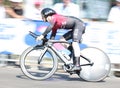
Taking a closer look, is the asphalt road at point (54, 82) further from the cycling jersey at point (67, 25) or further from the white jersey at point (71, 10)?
the white jersey at point (71, 10)

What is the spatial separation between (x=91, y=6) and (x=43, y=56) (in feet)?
8.70

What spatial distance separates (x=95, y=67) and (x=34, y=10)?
9.48 ft

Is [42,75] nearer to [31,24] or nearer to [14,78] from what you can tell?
[14,78]

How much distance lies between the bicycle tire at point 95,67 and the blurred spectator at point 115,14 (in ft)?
4.84

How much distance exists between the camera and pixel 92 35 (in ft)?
37.9

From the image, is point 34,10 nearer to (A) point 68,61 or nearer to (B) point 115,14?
(B) point 115,14

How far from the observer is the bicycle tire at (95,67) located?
33.7ft

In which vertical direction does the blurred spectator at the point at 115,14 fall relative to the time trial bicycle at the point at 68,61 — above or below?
above

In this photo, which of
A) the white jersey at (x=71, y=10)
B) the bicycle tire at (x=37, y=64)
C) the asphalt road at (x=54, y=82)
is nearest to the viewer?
the asphalt road at (x=54, y=82)

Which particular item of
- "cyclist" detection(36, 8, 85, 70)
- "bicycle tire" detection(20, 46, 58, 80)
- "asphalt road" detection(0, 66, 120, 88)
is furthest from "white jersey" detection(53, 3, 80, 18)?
"cyclist" detection(36, 8, 85, 70)

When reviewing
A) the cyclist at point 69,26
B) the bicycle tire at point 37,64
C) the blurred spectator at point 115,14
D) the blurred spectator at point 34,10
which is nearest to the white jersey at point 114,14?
the blurred spectator at point 115,14

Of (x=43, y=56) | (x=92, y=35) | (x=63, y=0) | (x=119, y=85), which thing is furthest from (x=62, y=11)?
(x=119, y=85)

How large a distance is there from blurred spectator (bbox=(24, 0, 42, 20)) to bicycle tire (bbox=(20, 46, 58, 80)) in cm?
187

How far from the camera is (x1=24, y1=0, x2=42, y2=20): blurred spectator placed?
12367 mm
